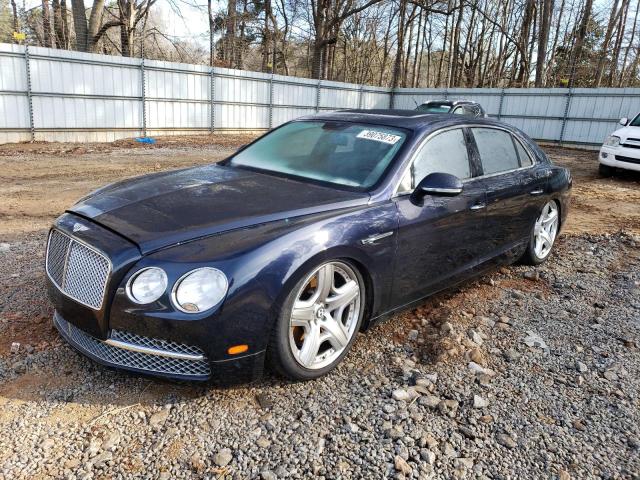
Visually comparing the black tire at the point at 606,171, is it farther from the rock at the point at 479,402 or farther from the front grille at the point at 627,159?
the rock at the point at 479,402

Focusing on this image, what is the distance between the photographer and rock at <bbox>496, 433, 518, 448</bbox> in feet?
7.94

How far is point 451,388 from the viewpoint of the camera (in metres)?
2.87

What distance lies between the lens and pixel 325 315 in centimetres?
283

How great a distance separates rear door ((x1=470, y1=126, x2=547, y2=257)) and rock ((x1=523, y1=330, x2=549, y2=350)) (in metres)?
0.80

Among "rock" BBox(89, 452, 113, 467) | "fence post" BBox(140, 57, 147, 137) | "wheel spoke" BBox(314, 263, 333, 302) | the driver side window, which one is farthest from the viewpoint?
"fence post" BBox(140, 57, 147, 137)

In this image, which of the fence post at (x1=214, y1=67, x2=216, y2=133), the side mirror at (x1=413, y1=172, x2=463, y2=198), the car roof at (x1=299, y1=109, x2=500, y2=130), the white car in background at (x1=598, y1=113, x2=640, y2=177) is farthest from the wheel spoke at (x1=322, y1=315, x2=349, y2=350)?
the fence post at (x1=214, y1=67, x2=216, y2=133)

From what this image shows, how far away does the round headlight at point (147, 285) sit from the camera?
235cm

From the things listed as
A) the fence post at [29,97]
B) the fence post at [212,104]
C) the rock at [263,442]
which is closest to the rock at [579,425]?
the rock at [263,442]

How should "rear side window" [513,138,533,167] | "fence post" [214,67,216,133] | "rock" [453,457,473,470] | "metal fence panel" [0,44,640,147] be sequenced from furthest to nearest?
"fence post" [214,67,216,133] < "metal fence panel" [0,44,640,147] < "rear side window" [513,138,533,167] < "rock" [453,457,473,470]

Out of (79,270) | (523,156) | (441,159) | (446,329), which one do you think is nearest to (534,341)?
(446,329)

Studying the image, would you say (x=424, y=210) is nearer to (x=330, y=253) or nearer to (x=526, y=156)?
(x=330, y=253)

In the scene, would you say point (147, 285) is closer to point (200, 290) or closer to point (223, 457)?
point (200, 290)

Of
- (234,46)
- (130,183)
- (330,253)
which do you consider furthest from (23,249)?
(234,46)

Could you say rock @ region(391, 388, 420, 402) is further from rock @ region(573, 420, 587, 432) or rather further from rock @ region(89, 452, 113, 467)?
rock @ region(89, 452, 113, 467)
